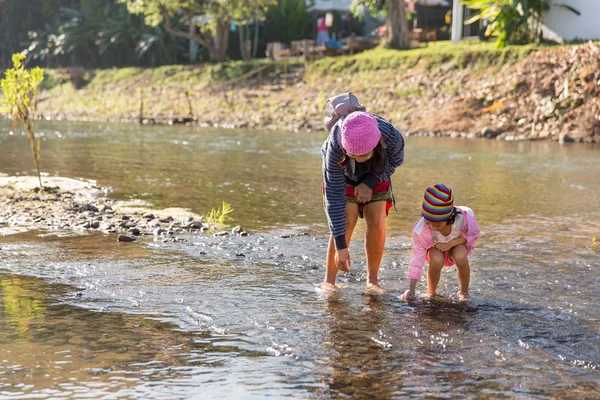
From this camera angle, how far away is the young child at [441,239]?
18.4 ft

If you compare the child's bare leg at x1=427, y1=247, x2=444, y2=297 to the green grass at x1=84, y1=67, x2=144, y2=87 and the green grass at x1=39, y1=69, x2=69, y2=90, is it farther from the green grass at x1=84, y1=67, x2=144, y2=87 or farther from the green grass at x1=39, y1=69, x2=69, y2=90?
the green grass at x1=39, y1=69, x2=69, y2=90

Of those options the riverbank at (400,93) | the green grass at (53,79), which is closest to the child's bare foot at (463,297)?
the riverbank at (400,93)

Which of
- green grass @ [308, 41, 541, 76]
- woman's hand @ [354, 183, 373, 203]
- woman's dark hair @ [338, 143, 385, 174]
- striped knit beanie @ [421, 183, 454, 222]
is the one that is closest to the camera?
striped knit beanie @ [421, 183, 454, 222]

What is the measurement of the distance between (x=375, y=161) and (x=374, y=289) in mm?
1020

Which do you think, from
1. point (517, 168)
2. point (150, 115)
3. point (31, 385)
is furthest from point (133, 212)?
point (150, 115)

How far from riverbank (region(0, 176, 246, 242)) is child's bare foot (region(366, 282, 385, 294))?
2.62 metres

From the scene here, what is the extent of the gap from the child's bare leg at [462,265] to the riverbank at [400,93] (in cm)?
1656

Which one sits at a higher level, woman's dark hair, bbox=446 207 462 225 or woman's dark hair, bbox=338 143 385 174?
woman's dark hair, bbox=338 143 385 174

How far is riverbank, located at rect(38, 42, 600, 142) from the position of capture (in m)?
23.5

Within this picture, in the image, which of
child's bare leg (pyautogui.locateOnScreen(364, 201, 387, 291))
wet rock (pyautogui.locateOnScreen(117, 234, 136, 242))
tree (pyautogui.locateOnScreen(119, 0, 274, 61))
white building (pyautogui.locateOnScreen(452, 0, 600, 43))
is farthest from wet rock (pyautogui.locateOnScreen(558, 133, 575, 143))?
tree (pyautogui.locateOnScreen(119, 0, 274, 61))

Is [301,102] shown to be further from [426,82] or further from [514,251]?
[514,251]

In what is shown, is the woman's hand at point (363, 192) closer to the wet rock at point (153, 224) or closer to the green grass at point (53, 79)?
the wet rock at point (153, 224)

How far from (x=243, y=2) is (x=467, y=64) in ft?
38.6

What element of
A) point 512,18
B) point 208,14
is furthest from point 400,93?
point 208,14
